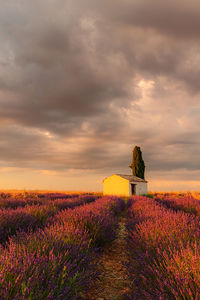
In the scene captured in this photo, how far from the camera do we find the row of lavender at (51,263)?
5.54 feet

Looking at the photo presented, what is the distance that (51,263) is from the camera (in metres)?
2.09

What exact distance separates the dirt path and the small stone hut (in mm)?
20216

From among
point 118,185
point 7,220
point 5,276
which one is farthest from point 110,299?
point 118,185

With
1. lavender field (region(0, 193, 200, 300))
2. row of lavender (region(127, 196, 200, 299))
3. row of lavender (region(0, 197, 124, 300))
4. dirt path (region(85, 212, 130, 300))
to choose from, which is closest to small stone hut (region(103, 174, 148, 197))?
lavender field (region(0, 193, 200, 300))

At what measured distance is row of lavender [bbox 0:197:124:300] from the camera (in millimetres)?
1688

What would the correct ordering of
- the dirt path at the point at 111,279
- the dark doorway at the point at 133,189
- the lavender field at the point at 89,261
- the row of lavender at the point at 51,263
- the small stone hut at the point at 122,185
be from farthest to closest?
1. the dark doorway at the point at 133,189
2. the small stone hut at the point at 122,185
3. the dirt path at the point at 111,279
4. the lavender field at the point at 89,261
5. the row of lavender at the point at 51,263

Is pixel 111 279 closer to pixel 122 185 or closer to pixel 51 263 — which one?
pixel 51 263

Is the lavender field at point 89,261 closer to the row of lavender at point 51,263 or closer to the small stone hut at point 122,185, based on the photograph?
the row of lavender at point 51,263

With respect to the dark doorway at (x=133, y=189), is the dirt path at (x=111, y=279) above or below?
below

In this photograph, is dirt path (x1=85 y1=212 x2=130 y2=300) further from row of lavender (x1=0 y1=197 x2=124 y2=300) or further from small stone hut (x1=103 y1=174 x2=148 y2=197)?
small stone hut (x1=103 y1=174 x2=148 y2=197)

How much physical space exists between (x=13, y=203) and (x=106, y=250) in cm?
645

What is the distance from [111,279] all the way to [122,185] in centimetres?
2226

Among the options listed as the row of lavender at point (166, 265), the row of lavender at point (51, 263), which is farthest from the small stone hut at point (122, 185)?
the row of lavender at point (166, 265)

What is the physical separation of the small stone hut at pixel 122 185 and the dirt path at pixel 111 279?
20.2 m
